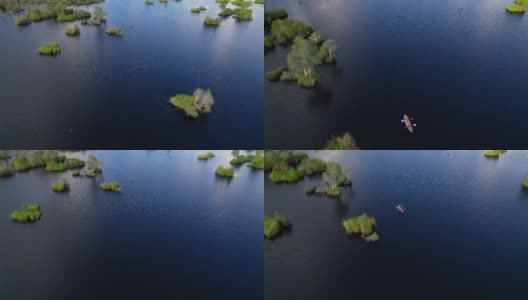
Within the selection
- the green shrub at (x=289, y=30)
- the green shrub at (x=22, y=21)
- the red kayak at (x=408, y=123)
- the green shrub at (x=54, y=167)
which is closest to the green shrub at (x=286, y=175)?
the red kayak at (x=408, y=123)

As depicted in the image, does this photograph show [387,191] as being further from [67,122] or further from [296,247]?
[67,122]

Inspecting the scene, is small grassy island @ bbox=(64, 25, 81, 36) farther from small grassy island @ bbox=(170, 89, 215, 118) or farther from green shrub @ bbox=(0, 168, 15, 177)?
small grassy island @ bbox=(170, 89, 215, 118)

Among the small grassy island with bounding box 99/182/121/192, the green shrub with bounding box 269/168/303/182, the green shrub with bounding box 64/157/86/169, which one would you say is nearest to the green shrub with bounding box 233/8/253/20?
the green shrub with bounding box 269/168/303/182

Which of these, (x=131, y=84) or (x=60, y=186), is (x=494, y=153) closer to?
(x=131, y=84)

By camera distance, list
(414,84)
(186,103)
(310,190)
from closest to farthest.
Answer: (186,103) → (414,84) → (310,190)

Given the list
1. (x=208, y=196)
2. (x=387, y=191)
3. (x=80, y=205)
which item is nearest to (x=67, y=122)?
(x=80, y=205)

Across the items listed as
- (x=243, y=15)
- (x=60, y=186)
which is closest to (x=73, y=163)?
(x=60, y=186)

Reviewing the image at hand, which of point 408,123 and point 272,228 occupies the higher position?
point 408,123
